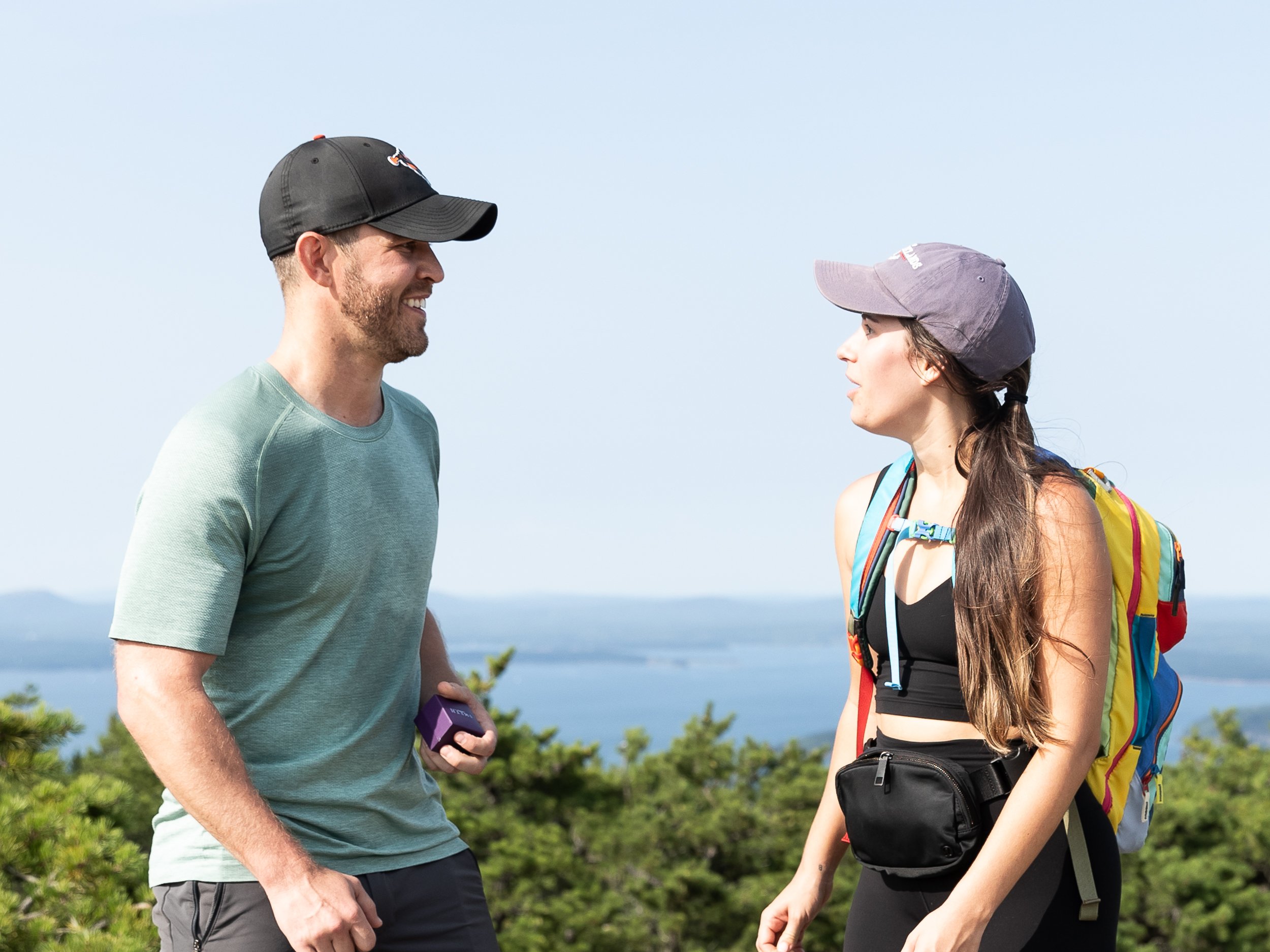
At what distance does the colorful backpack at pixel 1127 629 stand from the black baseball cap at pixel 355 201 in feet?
3.53

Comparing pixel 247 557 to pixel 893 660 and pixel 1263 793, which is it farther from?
pixel 1263 793

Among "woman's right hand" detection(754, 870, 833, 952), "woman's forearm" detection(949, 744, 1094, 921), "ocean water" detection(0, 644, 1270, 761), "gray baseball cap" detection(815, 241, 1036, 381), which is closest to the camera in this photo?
"woman's forearm" detection(949, 744, 1094, 921)

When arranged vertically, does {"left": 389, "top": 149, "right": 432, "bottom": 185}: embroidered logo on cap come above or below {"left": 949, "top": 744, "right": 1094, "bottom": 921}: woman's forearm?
above

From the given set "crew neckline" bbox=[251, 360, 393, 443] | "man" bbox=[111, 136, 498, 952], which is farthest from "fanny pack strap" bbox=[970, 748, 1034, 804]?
"crew neckline" bbox=[251, 360, 393, 443]

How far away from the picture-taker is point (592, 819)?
11141 mm

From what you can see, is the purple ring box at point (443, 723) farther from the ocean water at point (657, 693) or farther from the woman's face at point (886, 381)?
the ocean water at point (657, 693)

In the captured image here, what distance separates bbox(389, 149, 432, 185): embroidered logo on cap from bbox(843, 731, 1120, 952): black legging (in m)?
1.55

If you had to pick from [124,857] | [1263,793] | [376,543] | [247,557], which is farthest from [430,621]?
[1263,793]

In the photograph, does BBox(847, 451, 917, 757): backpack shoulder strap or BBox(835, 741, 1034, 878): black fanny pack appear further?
BBox(847, 451, 917, 757): backpack shoulder strap

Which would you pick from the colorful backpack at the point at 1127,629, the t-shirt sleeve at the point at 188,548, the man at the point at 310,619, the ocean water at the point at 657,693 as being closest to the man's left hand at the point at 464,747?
the man at the point at 310,619

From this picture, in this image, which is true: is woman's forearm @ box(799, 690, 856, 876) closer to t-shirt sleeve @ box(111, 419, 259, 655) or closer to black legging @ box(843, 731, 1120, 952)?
black legging @ box(843, 731, 1120, 952)

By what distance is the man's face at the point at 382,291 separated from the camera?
2.44m

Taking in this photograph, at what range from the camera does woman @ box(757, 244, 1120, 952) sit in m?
2.23

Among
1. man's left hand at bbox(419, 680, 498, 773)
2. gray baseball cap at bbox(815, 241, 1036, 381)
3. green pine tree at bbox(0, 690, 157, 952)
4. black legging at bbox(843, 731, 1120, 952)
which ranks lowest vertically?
green pine tree at bbox(0, 690, 157, 952)
